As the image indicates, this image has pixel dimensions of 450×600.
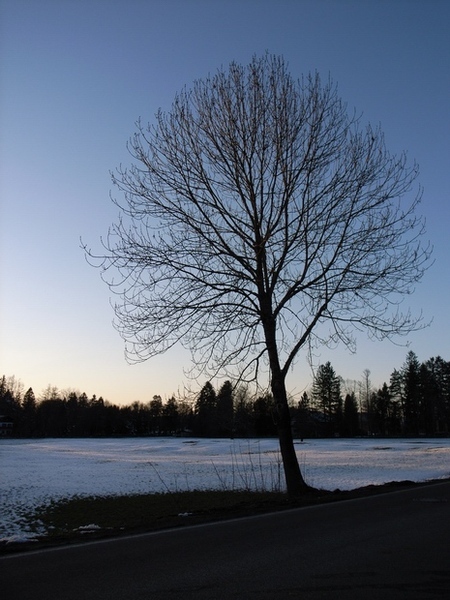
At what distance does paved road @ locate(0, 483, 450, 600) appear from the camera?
455cm

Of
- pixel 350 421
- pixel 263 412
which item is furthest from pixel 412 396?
pixel 263 412

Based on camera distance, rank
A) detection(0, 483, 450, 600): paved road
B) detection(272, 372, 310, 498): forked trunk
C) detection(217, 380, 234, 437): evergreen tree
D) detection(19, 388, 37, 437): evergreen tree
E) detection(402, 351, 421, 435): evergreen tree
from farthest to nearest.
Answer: detection(19, 388, 37, 437): evergreen tree, detection(402, 351, 421, 435): evergreen tree, detection(217, 380, 234, 437): evergreen tree, detection(272, 372, 310, 498): forked trunk, detection(0, 483, 450, 600): paved road

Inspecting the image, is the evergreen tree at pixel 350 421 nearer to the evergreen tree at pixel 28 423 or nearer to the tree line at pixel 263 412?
the tree line at pixel 263 412

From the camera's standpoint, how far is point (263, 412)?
623 inches

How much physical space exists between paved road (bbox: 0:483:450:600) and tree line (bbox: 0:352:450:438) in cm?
646

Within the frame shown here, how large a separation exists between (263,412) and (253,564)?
1044 centimetres

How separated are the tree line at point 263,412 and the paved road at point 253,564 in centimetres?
646

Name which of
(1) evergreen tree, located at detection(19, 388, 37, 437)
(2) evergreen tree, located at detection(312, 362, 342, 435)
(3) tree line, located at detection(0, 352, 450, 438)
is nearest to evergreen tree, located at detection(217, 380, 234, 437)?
(3) tree line, located at detection(0, 352, 450, 438)

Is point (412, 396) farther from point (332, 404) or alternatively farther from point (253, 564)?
point (253, 564)

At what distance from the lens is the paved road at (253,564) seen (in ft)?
14.9

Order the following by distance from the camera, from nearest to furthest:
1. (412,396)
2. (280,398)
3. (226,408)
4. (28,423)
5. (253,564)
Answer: (253,564), (280,398), (226,408), (412,396), (28,423)

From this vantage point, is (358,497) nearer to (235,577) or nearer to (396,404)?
(235,577)

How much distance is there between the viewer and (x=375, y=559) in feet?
18.6

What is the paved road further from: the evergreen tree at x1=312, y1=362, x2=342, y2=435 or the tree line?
the evergreen tree at x1=312, y1=362, x2=342, y2=435
